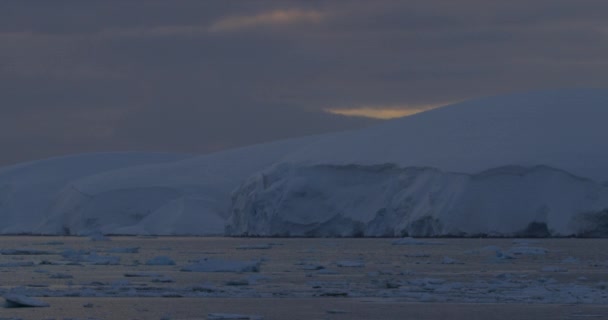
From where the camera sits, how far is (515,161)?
48281 mm

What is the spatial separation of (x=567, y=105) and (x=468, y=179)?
12.0m

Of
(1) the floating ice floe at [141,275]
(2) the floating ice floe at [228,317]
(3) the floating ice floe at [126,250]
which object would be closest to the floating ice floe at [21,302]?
(2) the floating ice floe at [228,317]

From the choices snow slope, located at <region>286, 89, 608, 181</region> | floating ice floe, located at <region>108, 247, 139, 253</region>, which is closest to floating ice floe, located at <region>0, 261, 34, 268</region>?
floating ice floe, located at <region>108, 247, 139, 253</region>

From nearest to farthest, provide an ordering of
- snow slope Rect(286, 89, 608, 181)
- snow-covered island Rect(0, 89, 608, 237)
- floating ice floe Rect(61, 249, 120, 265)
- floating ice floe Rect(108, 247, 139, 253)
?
floating ice floe Rect(61, 249, 120, 265) < floating ice floe Rect(108, 247, 139, 253) < snow-covered island Rect(0, 89, 608, 237) < snow slope Rect(286, 89, 608, 181)

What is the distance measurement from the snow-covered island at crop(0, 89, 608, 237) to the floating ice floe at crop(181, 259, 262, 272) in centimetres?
2065

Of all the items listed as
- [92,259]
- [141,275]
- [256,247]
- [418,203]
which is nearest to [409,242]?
[256,247]

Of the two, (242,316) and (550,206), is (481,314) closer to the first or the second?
(242,316)

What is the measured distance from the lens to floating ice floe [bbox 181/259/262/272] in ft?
85.3

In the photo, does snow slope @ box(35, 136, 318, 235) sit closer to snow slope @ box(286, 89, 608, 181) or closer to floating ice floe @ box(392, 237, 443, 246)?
snow slope @ box(286, 89, 608, 181)

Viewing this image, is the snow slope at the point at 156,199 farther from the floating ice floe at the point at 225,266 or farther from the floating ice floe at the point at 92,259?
the floating ice floe at the point at 225,266

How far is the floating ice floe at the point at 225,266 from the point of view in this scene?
85.3 ft

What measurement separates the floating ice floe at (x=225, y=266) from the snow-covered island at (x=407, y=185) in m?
20.6

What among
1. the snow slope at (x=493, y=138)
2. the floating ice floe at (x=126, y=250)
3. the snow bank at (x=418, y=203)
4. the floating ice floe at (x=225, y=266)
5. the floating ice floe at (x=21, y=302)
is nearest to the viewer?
the floating ice floe at (x=21, y=302)

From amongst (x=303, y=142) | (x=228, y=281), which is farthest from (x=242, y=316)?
(x=303, y=142)
